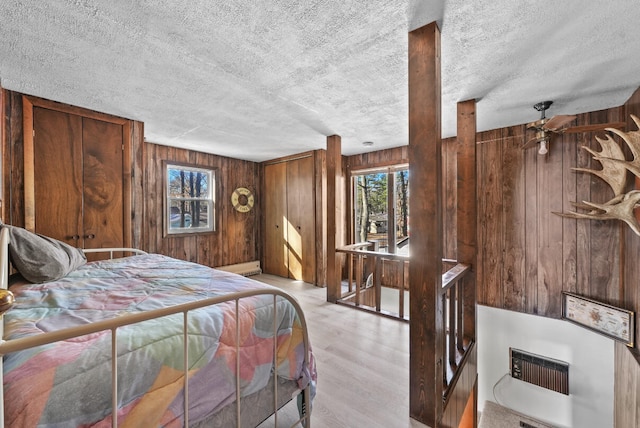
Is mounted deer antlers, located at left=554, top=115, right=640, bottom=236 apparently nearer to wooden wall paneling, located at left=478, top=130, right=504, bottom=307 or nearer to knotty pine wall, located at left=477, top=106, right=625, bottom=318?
knotty pine wall, located at left=477, top=106, right=625, bottom=318

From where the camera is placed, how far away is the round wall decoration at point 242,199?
5.05 meters

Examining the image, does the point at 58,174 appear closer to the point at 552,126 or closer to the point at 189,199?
the point at 189,199

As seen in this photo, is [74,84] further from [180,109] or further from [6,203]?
[6,203]

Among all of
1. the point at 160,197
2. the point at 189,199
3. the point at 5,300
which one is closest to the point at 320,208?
the point at 189,199

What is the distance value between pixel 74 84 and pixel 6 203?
1212 mm

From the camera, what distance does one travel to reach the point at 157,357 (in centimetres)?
93

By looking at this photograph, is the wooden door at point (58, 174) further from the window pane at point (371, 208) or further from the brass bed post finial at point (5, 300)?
the window pane at point (371, 208)

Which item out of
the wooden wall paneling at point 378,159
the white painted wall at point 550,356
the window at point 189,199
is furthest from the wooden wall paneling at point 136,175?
the white painted wall at point 550,356

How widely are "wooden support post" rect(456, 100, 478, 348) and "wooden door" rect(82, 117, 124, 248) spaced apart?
371 cm

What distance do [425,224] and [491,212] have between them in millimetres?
2528

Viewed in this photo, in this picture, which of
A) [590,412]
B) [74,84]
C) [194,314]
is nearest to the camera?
[194,314]

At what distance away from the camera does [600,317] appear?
266cm

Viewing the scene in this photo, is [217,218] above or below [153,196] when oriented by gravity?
below

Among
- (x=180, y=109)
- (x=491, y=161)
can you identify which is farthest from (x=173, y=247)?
(x=491, y=161)
